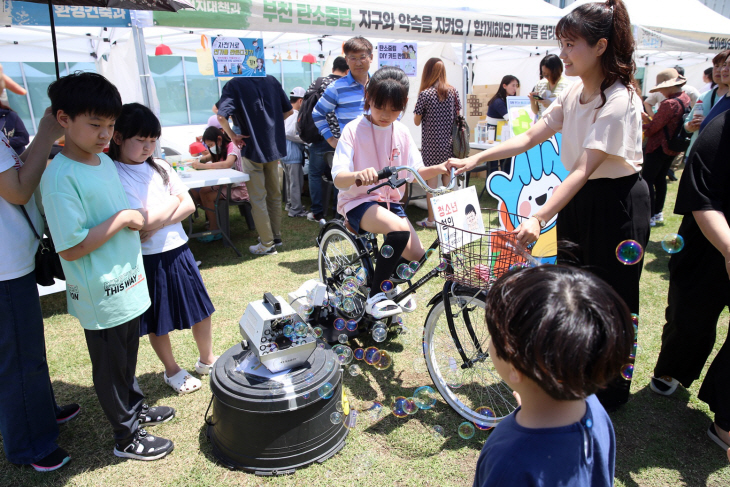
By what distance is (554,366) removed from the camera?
0.88 meters

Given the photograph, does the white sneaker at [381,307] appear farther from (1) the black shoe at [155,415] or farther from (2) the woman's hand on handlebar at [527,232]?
(1) the black shoe at [155,415]

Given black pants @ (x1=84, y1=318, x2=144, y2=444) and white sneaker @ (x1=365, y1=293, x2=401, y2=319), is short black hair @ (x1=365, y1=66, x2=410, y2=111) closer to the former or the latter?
white sneaker @ (x1=365, y1=293, x2=401, y2=319)

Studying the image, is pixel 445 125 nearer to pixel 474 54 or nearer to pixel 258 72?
pixel 258 72

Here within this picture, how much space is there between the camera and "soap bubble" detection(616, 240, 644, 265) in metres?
2.22

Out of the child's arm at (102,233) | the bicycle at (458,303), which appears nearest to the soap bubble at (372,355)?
the bicycle at (458,303)

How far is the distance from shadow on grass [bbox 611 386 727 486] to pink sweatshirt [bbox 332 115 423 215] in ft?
6.25

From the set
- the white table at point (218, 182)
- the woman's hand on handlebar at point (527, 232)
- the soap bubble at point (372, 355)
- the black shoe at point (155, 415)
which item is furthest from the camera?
the white table at point (218, 182)

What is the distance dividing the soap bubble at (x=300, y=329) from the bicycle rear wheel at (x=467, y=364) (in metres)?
0.71

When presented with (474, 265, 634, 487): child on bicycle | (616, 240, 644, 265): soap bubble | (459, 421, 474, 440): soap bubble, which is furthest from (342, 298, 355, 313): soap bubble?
(474, 265, 634, 487): child on bicycle

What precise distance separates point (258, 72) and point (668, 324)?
15.2 ft

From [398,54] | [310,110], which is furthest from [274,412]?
[398,54]

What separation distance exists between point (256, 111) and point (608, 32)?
4058 mm

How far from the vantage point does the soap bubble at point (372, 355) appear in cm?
301

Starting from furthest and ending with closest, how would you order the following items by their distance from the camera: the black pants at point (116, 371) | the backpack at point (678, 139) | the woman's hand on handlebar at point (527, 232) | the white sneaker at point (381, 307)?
the backpack at point (678, 139) < the white sneaker at point (381, 307) < the black pants at point (116, 371) < the woman's hand on handlebar at point (527, 232)
